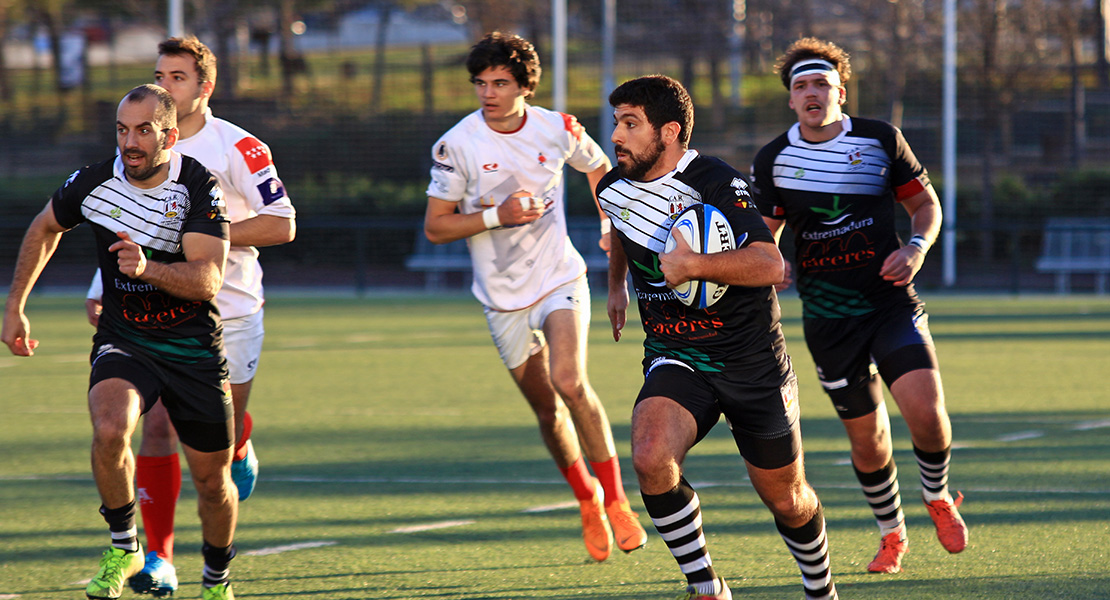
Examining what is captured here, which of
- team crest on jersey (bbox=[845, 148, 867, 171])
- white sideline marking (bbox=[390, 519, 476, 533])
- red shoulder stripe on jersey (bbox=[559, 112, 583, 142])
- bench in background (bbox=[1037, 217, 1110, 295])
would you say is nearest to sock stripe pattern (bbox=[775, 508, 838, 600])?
team crest on jersey (bbox=[845, 148, 867, 171])

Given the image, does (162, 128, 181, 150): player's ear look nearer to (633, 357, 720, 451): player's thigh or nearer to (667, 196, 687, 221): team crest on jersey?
(667, 196, 687, 221): team crest on jersey

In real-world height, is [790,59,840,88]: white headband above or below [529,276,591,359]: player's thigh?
above

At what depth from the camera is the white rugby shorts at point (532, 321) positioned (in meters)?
6.04

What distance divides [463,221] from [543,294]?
519 millimetres

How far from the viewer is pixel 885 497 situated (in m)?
5.41

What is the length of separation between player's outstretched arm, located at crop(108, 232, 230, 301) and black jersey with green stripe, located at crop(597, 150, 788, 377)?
143 cm

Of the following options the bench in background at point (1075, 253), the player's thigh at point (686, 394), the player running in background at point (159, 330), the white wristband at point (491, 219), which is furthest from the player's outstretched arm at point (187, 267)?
the bench in background at point (1075, 253)

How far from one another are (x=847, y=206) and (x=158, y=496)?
10.3ft

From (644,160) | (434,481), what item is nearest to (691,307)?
(644,160)

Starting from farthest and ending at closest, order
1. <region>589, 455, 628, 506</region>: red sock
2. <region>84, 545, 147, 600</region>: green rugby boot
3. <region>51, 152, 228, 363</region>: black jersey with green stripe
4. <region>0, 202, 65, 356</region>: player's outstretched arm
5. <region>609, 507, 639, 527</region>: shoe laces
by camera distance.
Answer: <region>589, 455, 628, 506</region>: red sock → <region>609, 507, 639, 527</region>: shoe laces → <region>0, 202, 65, 356</region>: player's outstretched arm → <region>51, 152, 228, 363</region>: black jersey with green stripe → <region>84, 545, 147, 600</region>: green rugby boot

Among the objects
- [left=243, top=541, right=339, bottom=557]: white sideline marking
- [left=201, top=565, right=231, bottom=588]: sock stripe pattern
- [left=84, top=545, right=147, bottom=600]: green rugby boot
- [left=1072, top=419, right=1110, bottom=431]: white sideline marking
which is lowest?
[left=1072, top=419, right=1110, bottom=431]: white sideline marking

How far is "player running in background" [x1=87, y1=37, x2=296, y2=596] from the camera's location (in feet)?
17.6

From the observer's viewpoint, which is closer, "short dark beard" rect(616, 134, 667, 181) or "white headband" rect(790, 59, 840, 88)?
"short dark beard" rect(616, 134, 667, 181)

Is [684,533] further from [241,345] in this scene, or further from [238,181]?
[238,181]
